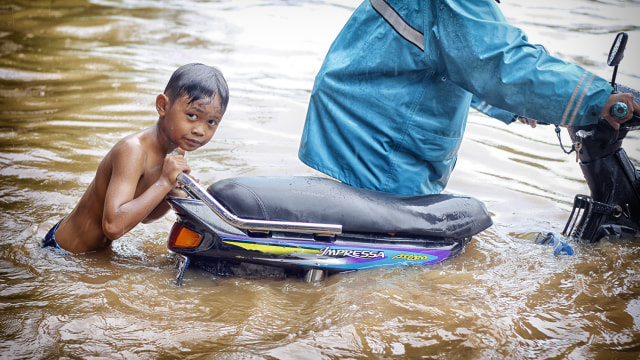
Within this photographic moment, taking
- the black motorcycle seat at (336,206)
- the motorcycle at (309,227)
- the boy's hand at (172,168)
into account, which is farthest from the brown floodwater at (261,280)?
the boy's hand at (172,168)

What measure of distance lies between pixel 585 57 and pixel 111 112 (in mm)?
6182

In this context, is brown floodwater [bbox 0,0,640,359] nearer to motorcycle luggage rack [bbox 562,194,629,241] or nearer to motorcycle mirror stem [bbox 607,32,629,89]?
motorcycle luggage rack [bbox 562,194,629,241]

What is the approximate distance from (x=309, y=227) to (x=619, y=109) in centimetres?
138

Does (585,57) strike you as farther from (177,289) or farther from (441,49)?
(177,289)

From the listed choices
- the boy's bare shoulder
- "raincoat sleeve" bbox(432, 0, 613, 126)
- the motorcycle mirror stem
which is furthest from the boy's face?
the motorcycle mirror stem

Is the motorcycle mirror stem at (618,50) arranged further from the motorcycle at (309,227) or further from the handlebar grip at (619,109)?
the handlebar grip at (619,109)

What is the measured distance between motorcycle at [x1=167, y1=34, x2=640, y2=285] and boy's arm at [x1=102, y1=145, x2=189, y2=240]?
0.08 metres

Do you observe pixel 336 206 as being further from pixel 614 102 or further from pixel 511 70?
pixel 614 102

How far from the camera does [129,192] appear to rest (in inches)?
98.9

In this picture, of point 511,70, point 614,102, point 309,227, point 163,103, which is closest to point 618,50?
point 614,102

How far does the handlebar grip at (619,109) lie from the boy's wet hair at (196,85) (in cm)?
164

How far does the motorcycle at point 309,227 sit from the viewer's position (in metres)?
2.44

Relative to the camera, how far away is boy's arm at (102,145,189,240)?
2447 mm

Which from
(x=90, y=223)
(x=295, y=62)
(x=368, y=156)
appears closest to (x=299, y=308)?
(x=368, y=156)
